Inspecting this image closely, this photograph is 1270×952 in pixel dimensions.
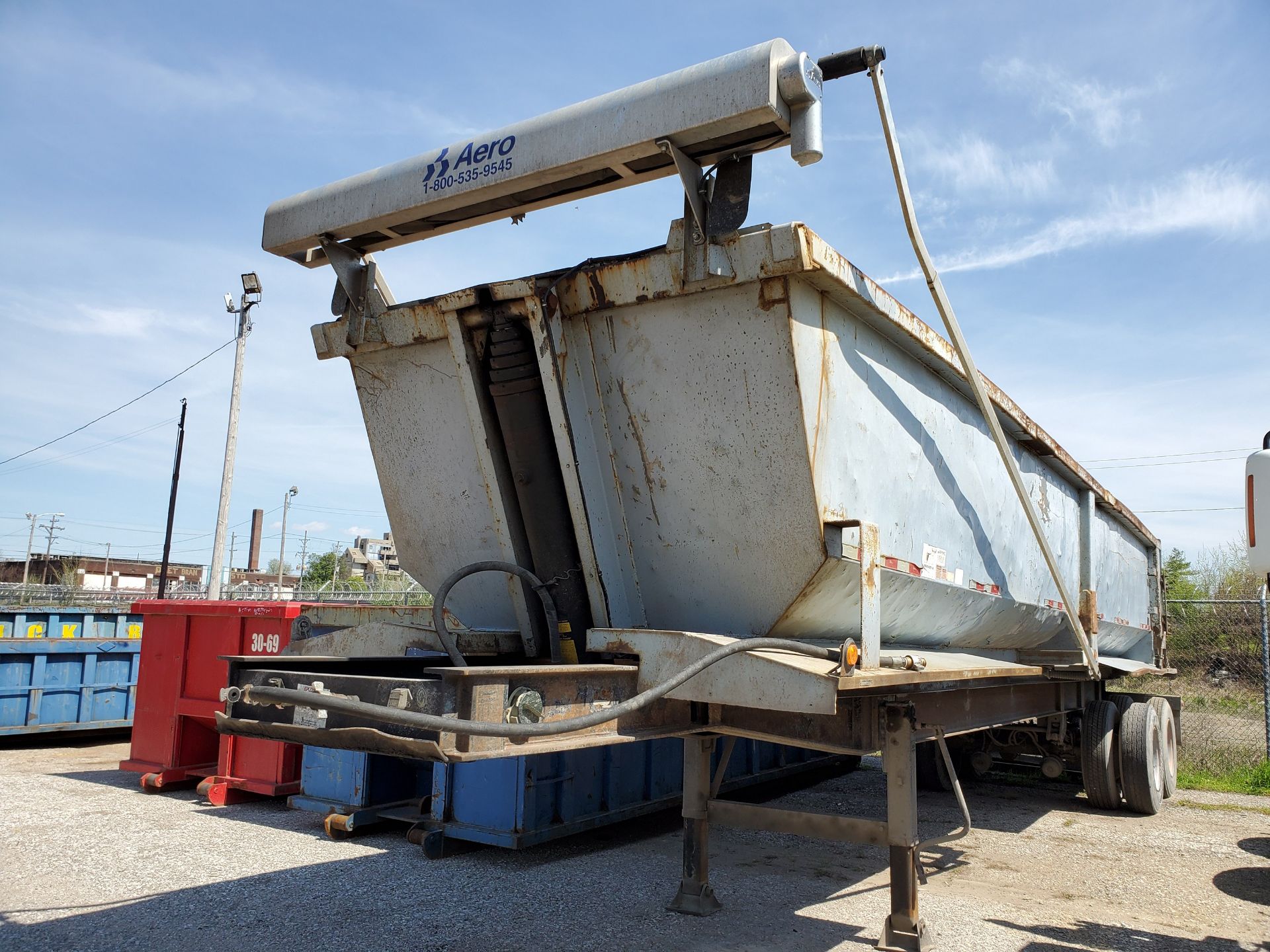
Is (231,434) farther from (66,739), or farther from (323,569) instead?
(323,569)

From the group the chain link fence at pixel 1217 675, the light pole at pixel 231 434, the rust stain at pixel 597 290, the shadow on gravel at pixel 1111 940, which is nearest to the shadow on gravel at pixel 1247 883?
the shadow on gravel at pixel 1111 940

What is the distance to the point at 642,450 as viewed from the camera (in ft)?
13.5

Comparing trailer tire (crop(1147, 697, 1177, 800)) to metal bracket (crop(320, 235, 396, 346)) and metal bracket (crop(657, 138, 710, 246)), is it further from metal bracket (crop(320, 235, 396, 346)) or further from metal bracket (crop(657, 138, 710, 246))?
metal bracket (crop(320, 235, 396, 346))

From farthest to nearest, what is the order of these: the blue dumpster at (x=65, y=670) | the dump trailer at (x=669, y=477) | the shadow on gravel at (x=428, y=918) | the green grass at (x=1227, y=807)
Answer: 1. the blue dumpster at (x=65, y=670)
2. the green grass at (x=1227, y=807)
3. the shadow on gravel at (x=428, y=918)
4. the dump trailer at (x=669, y=477)

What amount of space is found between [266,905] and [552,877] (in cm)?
171

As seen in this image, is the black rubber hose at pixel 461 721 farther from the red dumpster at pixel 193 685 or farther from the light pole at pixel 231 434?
the light pole at pixel 231 434

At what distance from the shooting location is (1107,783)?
28.3 ft

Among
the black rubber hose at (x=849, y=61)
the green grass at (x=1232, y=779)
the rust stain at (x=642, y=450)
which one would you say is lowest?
the green grass at (x=1232, y=779)

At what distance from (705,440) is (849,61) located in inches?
61.8

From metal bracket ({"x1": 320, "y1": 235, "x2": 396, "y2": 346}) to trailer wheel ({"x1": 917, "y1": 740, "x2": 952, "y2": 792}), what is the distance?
23.1 ft

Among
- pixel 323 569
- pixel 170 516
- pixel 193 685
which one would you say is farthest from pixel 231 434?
pixel 323 569

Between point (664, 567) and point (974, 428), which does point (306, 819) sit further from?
point (974, 428)

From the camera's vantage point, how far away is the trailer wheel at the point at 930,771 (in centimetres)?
933

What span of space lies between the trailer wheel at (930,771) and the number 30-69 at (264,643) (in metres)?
6.21
